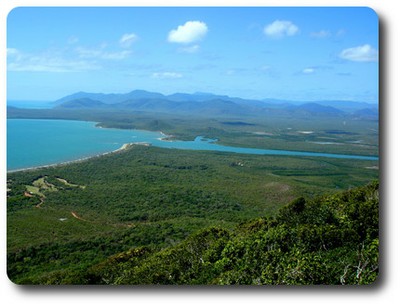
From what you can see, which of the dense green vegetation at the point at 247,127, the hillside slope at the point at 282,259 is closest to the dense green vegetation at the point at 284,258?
the hillside slope at the point at 282,259

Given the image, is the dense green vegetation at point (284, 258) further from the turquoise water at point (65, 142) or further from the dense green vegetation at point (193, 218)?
the turquoise water at point (65, 142)

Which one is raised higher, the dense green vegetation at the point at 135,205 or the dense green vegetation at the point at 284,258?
the dense green vegetation at the point at 284,258

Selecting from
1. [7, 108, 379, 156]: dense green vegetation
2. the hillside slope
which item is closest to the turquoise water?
[7, 108, 379, 156]: dense green vegetation

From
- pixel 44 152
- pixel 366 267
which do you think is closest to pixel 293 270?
pixel 366 267

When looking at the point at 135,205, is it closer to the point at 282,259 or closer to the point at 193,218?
the point at 193,218

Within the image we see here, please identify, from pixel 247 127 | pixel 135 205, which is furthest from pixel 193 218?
pixel 247 127

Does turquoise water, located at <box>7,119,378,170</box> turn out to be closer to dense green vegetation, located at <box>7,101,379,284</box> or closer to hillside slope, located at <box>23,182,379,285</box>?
dense green vegetation, located at <box>7,101,379,284</box>

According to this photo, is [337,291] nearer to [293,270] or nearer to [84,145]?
[293,270]
